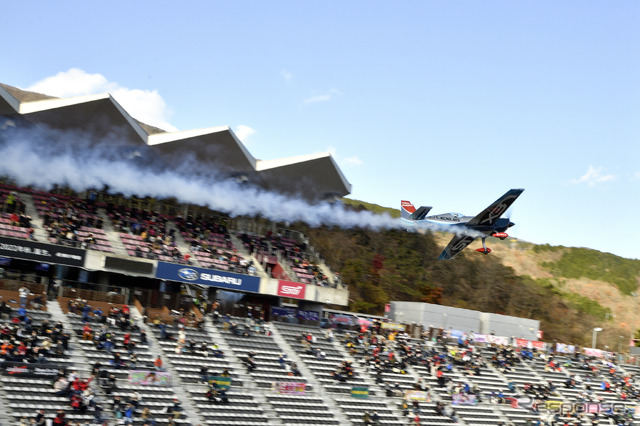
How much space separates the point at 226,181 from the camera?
48.2m

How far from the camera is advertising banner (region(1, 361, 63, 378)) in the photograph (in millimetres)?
28078

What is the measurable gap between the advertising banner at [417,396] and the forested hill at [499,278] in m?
28.6

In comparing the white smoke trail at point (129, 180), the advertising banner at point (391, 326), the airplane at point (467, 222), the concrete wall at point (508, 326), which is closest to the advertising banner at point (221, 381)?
the airplane at point (467, 222)

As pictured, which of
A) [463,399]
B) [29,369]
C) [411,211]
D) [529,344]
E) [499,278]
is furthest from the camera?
[499,278]

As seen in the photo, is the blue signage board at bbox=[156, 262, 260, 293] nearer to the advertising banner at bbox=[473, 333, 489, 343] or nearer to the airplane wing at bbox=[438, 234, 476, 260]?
the airplane wing at bbox=[438, 234, 476, 260]

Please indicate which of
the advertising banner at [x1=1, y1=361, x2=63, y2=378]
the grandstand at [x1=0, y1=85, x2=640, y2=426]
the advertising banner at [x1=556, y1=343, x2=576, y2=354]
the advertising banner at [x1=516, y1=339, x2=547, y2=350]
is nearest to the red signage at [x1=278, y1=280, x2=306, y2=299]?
the grandstand at [x1=0, y1=85, x2=640, y2=426]

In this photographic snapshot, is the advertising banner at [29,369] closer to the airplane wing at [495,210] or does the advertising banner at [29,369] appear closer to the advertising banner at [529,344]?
the airplane wing at [495,210]

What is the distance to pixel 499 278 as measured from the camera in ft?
290

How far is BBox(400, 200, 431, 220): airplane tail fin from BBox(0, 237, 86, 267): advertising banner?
58.9 feet

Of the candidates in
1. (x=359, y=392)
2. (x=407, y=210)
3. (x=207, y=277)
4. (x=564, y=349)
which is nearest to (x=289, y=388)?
(x=359, y=392)

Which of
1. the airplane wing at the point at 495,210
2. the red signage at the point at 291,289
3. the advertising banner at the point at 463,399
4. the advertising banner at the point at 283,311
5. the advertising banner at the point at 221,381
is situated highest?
the airplane wing at the point at 495,210

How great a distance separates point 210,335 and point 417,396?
1205 centimetres

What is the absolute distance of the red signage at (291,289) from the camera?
44469mm

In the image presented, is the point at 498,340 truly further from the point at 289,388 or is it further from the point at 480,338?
the point at 289,388
